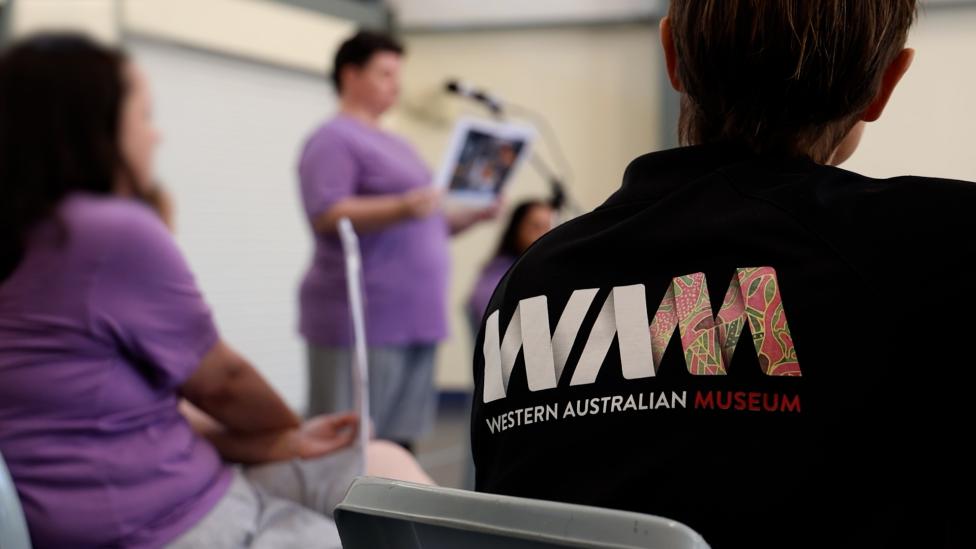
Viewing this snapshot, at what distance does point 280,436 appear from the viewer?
1392mm

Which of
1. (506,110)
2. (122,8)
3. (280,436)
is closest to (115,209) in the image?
(280,436)

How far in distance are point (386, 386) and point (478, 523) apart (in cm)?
186

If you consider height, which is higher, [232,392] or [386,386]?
[232,392]

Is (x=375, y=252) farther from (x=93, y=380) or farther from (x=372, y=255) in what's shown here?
(x=93, y=380)

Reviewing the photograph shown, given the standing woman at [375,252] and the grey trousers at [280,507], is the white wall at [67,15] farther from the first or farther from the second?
the grey trousers at [280,507]

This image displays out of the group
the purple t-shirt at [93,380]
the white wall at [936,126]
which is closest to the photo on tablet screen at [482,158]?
the purple t-shirt at [93,380]

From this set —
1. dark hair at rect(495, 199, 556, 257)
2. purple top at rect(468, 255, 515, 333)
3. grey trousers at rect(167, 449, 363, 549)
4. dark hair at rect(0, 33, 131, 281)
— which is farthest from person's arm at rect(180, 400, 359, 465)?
dark hair at rect(495, 199, 556, 257)

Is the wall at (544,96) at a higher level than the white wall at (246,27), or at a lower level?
lower

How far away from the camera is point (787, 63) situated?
0.71 m

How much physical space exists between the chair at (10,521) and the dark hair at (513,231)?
2535 millimetres

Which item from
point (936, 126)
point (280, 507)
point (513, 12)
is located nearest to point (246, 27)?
point (513, 12)

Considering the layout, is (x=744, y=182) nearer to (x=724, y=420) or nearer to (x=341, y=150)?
(x=724, y=420)

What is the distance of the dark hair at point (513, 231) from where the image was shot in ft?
11.3

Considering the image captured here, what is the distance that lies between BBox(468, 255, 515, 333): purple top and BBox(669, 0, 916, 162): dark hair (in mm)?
2172
